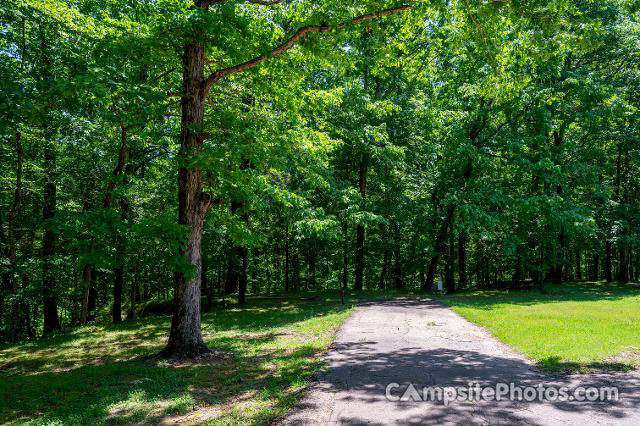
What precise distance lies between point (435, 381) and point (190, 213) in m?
6.14

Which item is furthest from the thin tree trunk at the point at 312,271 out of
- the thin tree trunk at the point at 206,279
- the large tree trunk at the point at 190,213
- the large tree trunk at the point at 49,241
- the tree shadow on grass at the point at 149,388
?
the tree shadow on grass at the point at 149,388

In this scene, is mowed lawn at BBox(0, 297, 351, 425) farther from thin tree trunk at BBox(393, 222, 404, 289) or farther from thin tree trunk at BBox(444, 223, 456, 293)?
thin tree trunk at BBox(444, 223, 456, 293)

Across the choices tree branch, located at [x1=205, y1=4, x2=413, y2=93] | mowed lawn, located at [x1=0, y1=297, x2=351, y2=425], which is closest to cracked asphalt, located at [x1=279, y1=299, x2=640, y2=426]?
mowed lawn, located at [x1=0, y1=297, x2=351, y2=425]

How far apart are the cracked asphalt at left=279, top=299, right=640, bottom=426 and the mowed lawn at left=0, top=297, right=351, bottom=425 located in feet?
1.76

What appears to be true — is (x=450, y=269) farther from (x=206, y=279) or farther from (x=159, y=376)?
(x=159, y=376)

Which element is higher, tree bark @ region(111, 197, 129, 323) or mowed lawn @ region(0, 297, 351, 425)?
tree bark @ region(111, 197, 129, 323)

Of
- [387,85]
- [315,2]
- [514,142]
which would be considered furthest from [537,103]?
[315,2]

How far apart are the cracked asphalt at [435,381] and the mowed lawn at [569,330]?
489mm

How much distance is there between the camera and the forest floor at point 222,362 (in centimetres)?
535

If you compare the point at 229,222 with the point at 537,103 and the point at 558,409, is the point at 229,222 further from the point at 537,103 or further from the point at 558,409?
the point at 537,103

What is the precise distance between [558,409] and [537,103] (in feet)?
65.0

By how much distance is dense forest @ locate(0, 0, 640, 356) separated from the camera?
24.9 feet

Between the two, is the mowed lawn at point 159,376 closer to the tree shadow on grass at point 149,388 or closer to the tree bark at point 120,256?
the tree shadow on grass at point 149,388

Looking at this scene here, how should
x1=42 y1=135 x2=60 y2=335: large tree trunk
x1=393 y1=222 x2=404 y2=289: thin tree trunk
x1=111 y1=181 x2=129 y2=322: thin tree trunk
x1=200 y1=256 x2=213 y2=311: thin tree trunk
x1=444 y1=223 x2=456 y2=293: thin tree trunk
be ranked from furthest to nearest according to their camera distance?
x1=393 y1=222 x2=404 y2=289: thin tree trunk < x1=444 y1=223 x2=456 y2=293: thin tree trunk < x1=200 y1=256 x2=213 y2=311: thin tree trunk < x1=42 y1=135 x2=60 y2=335: large tree trunk < x1=111 y1=181 x2=129 y2=322: thin tree trunk
